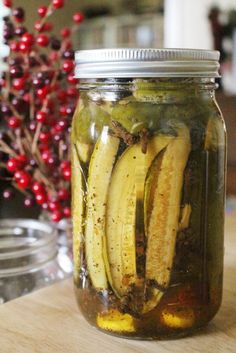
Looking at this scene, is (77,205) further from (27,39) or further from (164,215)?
(27,39)

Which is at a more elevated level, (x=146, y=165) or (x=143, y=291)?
(x=146, y=165)

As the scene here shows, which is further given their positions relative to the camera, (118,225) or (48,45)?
(48,45)

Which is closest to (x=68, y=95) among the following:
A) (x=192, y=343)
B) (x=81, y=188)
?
(x=81, y=188)

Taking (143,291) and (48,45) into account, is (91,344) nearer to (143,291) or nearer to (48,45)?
(143,291)

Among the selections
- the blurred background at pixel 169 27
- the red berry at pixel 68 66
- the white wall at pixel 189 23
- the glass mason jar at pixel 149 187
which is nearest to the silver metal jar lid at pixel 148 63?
the glass mason jar at pixel 149 187

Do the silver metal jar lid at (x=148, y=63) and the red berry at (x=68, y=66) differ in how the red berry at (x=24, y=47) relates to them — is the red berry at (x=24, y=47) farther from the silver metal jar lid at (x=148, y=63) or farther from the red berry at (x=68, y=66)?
the silver metal jar lid at (x=148, y=63)

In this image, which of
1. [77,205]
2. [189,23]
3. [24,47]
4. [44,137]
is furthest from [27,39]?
[189,23]
